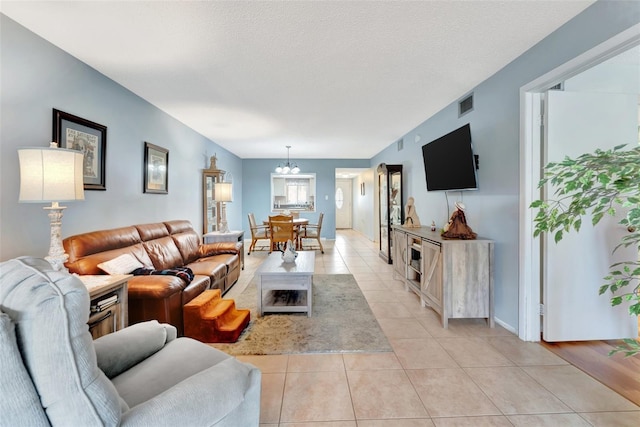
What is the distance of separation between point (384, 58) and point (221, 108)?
2309mm

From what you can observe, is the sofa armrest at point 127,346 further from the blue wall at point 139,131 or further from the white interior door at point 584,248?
the white interior door at point 584,248

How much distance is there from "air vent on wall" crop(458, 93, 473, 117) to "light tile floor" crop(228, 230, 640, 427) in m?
2.40

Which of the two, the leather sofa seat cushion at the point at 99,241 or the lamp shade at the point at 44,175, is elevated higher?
the lamp shade at the point at 44,175

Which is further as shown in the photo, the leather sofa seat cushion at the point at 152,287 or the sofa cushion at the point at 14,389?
the leather sofa seat cushion at the point at 152,287

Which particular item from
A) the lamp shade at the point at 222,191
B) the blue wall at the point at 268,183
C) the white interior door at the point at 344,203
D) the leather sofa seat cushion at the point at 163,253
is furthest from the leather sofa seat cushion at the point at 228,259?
the white interior door at the point at 344,203

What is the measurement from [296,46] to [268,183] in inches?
235

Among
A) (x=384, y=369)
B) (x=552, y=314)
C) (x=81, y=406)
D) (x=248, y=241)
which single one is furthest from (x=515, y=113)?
(x=248, y=241)

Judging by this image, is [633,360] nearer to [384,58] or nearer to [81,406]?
[384,58]

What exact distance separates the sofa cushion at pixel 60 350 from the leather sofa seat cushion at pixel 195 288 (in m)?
1.70

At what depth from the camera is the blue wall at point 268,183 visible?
799 cm

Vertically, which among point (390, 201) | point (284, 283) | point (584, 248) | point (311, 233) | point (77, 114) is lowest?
point (284, 283)

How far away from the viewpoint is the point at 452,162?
322 centimetres

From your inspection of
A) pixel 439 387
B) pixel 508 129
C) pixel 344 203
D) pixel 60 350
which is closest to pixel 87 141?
pixel 60 350

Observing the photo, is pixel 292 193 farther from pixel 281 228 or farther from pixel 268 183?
pixel 281 228
